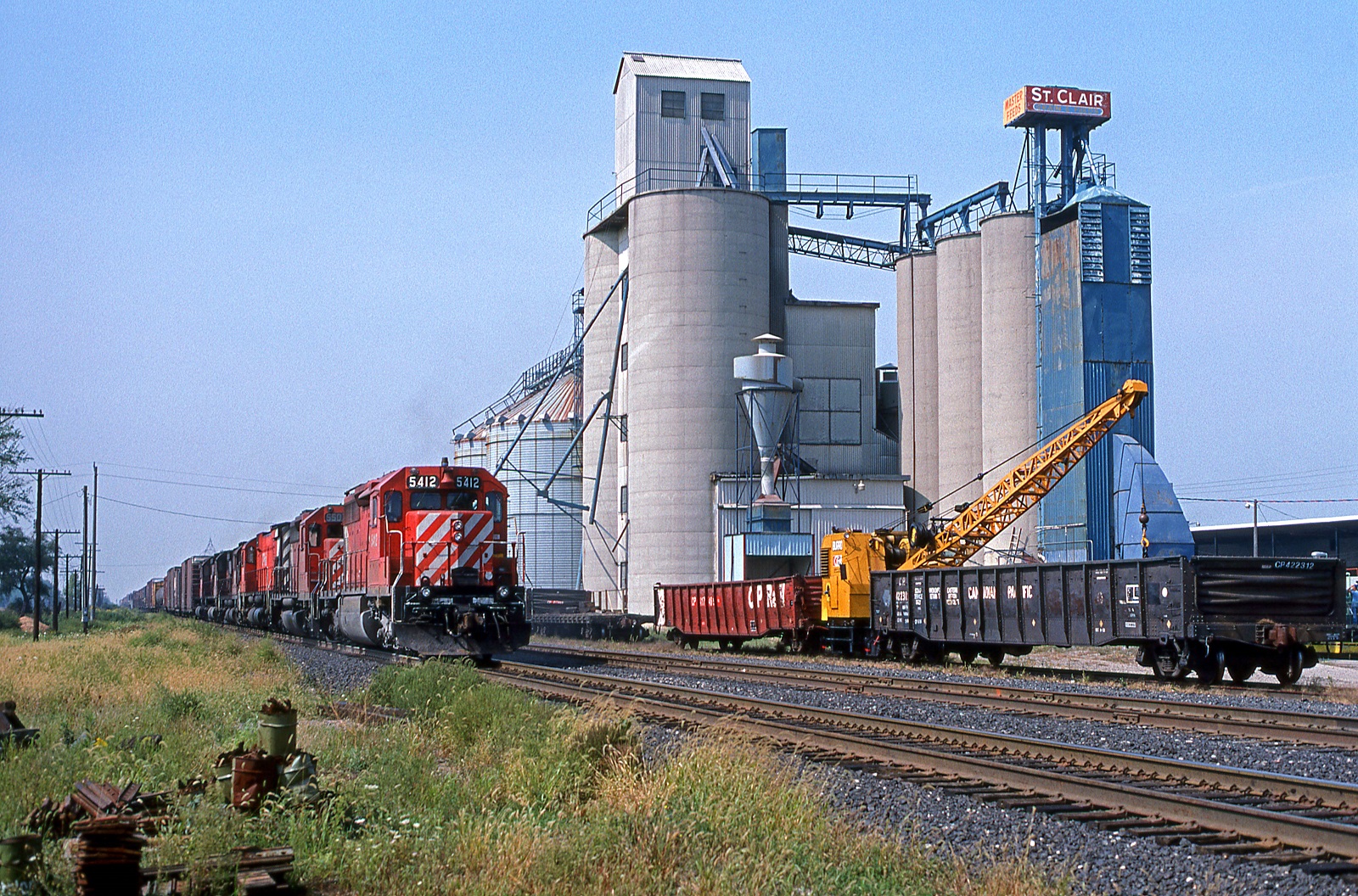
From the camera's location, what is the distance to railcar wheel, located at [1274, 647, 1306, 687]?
64.2 feet

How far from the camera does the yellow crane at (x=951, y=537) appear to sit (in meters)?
28.9

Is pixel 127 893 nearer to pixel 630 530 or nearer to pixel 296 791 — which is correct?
pixel 296 791

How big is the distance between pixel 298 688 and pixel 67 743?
5.41 meters

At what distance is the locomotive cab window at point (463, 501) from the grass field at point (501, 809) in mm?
9492

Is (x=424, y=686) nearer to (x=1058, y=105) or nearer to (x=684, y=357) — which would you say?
(x=684, y=357)

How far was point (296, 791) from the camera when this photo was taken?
7.38 m

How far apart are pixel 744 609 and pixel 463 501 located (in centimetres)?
1213

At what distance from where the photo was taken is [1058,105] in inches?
1997

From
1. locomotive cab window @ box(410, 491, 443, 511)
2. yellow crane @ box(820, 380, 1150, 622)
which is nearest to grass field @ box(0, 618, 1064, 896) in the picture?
locomotive cab window @ box(410, 491, 443, 511)

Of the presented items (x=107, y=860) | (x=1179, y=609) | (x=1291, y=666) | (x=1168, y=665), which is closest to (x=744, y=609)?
(x=1168, y=665)

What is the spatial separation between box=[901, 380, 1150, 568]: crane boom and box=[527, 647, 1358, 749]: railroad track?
9.31 m

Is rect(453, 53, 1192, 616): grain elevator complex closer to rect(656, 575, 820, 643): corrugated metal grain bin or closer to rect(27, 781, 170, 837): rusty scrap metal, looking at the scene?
rect(656, 575, 820, 643): corrugated metal grain bin

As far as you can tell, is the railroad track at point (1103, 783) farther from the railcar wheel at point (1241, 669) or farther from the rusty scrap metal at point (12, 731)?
the railcar wheel at point (1241, 669)

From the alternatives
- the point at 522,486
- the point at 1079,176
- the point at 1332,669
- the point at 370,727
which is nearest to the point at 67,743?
the point at 370,727
